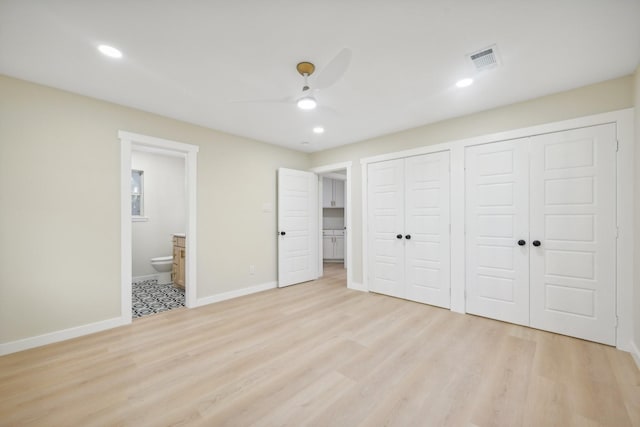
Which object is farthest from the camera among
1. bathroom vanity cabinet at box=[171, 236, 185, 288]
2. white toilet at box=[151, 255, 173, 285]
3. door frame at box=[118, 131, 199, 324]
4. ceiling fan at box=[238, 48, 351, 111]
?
white toilet at box=[151, 255, 173, 285]

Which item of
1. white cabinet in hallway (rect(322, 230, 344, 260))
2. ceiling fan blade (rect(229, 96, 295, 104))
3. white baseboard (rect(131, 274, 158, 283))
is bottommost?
white baseboard (rect(131, 274, 158, 283))

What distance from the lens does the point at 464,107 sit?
3100 millimetres

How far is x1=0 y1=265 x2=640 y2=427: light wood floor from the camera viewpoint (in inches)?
63.9

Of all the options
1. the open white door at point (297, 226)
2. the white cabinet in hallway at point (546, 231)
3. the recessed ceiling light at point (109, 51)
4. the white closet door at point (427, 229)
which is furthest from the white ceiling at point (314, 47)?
the open white door at point (297, 226)

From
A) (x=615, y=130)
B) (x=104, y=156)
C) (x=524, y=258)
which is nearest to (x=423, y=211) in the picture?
(x=524, y=258)

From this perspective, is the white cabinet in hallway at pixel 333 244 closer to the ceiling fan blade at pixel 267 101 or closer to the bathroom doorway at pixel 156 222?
the bathroom doorway at pixel 156 222

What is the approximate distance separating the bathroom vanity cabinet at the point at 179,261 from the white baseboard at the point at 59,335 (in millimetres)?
1394

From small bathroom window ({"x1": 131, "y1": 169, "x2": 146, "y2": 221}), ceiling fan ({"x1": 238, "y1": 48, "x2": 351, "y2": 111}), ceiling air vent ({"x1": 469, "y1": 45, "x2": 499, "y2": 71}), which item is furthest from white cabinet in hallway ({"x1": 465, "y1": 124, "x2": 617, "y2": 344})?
small bathroom window ({"x1": 131, "y1": 169, "x2": 146, "y2": 221})

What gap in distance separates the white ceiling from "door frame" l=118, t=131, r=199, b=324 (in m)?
0.45

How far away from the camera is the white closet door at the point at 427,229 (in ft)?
11.5

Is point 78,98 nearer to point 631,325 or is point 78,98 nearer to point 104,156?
point 104,156

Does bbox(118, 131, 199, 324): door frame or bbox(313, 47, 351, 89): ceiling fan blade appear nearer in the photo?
bbox(313, 47, 351, 89): ceiling fan blade

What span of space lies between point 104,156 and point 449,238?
4.29 m

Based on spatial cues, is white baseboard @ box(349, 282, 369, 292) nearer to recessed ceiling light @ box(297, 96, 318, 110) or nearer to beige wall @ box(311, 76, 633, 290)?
beige wall @ box(311, 76, 633, 290)
